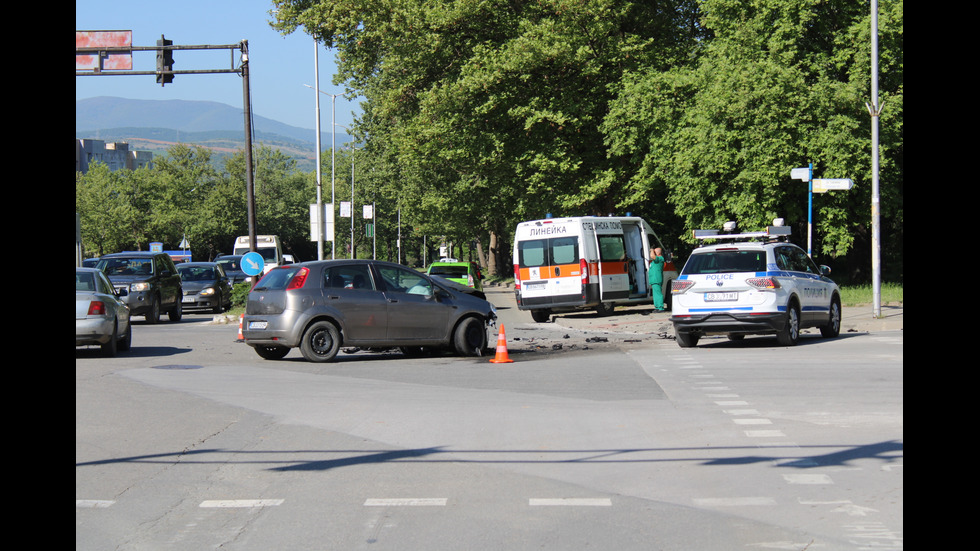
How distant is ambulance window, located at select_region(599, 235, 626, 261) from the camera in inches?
1051

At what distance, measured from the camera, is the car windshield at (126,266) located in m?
27.4

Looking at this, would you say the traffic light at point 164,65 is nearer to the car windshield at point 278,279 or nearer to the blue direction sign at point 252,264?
the blue direction sign at point 252,264

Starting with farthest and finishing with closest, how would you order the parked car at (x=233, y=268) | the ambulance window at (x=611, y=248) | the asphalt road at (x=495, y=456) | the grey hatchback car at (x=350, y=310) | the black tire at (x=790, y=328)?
the parked car at (x=233, y=268)
the ambulance window at (x=611, y=248)
the black tire at (x=790, y=328)
the grey hatchback car at (x=350, y=310)
the asphalt road at (x=495, y=456)

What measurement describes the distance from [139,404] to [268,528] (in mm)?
5993

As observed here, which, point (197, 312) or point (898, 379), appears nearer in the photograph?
point (898, 379)

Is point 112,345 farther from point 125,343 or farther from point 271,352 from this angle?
point 271,352

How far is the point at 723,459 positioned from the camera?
320 inches

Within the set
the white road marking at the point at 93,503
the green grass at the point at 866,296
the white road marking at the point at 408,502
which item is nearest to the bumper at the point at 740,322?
the green grass at the point at 866,296

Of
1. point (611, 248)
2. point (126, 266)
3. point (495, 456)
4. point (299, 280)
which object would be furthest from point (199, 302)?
point (495, 456)

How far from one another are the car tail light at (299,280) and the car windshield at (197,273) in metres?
18.6

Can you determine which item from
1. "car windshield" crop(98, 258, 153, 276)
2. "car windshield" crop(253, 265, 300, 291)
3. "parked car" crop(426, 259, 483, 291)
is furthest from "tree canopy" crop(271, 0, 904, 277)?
"car windshield" crop(253, 265, 300, 291)

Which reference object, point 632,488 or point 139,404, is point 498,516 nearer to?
point 632,488

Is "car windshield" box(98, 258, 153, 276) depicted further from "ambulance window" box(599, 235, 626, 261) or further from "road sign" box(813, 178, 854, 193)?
"road sign" box(813, 178, 854, 193)
